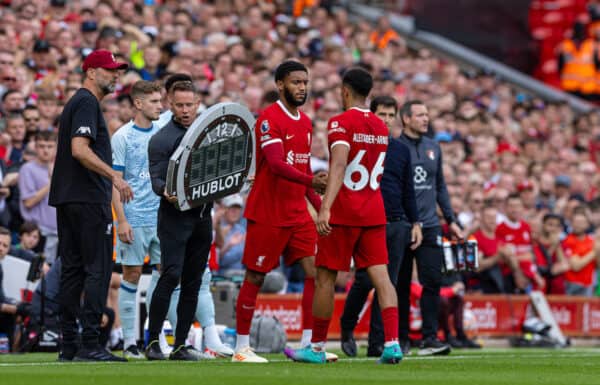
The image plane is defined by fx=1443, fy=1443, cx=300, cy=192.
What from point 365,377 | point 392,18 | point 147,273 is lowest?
point 365,377

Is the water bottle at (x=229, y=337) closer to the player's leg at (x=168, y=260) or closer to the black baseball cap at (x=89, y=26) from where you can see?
the player's leg at (x=168, y=260)

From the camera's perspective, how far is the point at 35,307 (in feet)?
48.9

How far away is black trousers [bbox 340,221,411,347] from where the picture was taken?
1352 cm

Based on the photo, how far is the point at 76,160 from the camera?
11.6m

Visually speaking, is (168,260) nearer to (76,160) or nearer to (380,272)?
(76,160)

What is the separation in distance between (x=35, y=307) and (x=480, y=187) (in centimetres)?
848

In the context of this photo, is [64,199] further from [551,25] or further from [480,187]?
[551,25]

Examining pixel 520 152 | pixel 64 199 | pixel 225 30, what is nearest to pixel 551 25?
pixel 520 152

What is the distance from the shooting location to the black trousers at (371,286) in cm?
1352

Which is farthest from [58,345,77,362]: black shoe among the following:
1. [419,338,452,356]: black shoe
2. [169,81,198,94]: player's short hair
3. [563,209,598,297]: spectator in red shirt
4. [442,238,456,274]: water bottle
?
[563,209,598,297]: spectator in red shirt

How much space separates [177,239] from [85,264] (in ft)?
2.52

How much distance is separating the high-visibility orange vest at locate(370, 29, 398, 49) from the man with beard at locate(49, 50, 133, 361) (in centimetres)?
1686

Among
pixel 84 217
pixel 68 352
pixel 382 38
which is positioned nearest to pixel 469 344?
pixel 68 352

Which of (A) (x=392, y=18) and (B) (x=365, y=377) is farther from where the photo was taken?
(A) (x=392, y=18)
